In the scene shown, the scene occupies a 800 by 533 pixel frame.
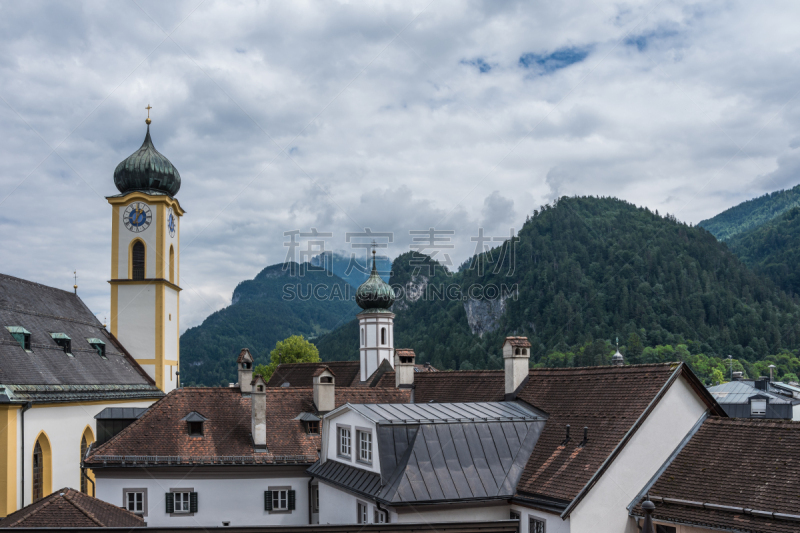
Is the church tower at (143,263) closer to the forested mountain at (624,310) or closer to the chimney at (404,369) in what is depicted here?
the chimney at (404,369)

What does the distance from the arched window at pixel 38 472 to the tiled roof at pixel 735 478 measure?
79.2 feet

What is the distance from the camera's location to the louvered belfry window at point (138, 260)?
4594 centimetres

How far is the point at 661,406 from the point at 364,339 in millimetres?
39930

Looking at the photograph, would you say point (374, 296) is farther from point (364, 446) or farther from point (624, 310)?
point (624, 310)

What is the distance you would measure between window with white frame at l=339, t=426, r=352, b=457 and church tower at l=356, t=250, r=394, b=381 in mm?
32543

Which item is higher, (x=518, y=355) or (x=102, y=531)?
(x=518, y=355)

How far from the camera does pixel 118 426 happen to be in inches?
1308

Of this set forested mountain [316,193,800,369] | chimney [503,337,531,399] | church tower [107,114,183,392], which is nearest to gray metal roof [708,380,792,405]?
chimney [503,337,531,399]

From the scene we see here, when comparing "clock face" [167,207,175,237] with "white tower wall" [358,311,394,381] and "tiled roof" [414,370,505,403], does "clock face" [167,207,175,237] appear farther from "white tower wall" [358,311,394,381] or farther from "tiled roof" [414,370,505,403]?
"tiled roof" [414,370,505,403]

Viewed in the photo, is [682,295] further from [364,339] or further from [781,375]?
[364,339]

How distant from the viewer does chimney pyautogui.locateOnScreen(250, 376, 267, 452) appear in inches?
1154

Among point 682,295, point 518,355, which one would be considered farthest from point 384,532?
point 682,295

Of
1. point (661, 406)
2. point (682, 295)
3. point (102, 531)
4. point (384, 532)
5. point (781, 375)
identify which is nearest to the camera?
point (102, 531)

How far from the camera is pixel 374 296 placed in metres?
58.0
